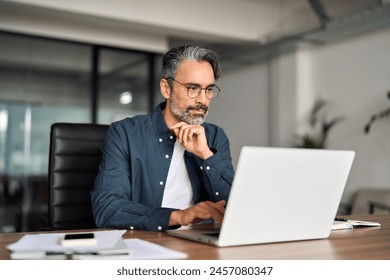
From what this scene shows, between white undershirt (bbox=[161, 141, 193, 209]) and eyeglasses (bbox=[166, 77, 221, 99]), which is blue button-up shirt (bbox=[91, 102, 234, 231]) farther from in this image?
eyeglasses (bbox=[166, 77, 221, 99])

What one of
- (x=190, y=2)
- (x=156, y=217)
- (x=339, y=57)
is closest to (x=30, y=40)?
(x=190, y=2)

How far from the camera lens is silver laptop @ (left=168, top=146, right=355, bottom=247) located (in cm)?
110

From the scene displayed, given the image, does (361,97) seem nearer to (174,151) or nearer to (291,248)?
(174,151)

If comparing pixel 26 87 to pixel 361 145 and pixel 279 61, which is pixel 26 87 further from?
pixel 361 145

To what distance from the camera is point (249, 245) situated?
1180 mm

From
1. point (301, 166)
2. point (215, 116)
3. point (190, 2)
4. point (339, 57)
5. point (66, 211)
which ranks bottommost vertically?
point (66, 211)

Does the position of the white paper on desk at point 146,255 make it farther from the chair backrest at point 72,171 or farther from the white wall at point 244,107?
the white wall at point 244,107

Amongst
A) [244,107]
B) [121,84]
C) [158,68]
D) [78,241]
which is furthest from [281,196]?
[244,107]

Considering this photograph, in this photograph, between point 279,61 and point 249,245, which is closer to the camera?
point 249,245

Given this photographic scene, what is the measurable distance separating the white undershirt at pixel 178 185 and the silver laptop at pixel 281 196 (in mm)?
697

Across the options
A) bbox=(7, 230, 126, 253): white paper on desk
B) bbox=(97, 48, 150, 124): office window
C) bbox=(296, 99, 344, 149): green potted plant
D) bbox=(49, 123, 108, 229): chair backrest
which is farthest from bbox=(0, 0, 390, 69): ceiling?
bbox=(7, 230, 126, 253): white paper on desk

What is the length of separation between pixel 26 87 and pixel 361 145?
4312 mm

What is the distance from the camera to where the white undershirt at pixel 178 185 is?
2.02 m
